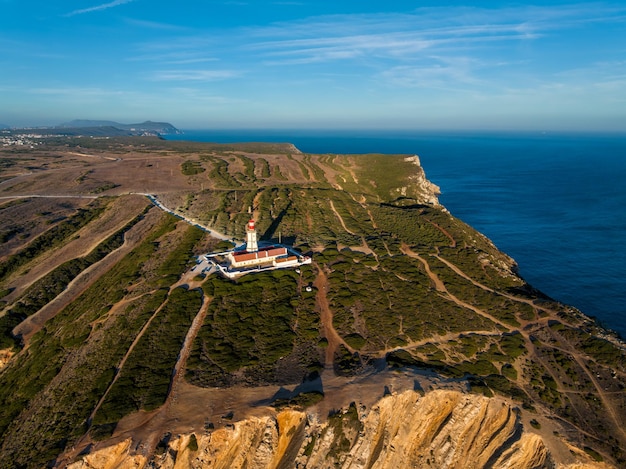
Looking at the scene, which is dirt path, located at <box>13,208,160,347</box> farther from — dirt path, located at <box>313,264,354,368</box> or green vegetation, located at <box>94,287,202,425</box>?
dirt path, located at <box>313,264,354,368</box>

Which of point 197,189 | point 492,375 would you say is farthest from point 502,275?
point 197,189

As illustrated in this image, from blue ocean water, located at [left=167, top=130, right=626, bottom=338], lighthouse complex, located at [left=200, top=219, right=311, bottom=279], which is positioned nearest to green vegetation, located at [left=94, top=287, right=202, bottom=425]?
lighthouse complex, located at [left=200, top=219, right=311, bottom=279]

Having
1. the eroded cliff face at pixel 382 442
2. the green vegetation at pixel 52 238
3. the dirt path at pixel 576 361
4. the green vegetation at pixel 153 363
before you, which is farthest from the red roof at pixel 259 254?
the green vegetation at pixel 52 238

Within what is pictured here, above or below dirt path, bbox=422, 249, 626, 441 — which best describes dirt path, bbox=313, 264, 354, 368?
above

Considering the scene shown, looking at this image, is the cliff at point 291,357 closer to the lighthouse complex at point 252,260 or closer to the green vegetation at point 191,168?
the lighthouse complex at point 252,260

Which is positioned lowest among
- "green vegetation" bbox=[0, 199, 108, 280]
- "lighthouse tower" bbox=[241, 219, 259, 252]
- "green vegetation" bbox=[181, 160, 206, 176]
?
"green vegetation" bbox=[0, 199, 108, 280]

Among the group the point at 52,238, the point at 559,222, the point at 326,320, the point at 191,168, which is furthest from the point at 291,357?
the point at 559,222
